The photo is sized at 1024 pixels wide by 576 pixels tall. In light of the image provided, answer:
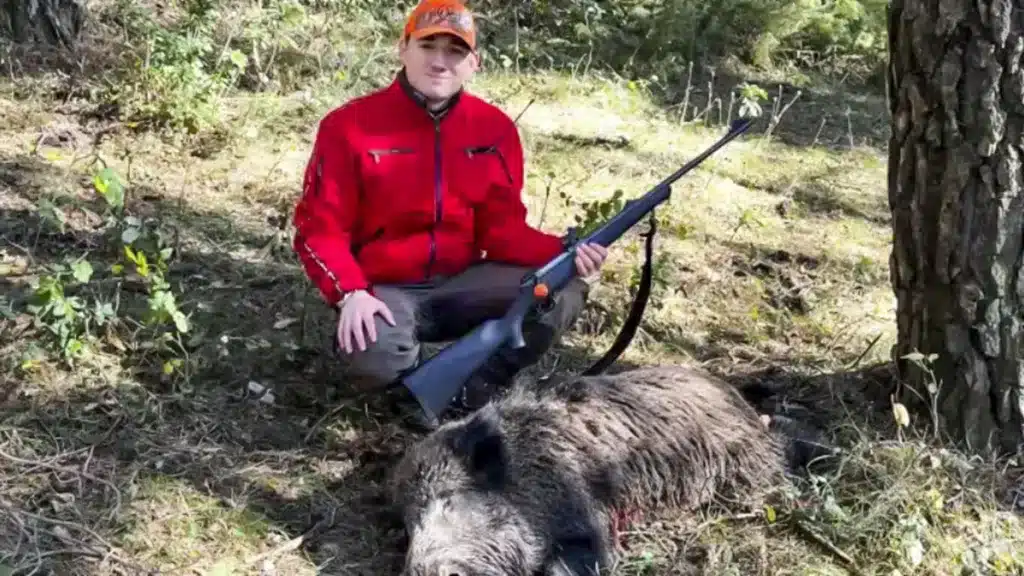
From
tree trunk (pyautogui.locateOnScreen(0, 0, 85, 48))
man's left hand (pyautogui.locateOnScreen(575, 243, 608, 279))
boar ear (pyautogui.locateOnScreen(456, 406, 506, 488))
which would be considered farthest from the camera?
tree trunk (pyautogui.locateOnScreen(0, 0, 85, 48))

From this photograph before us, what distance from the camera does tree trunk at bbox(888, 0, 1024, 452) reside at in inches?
148

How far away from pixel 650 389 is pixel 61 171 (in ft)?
12.9

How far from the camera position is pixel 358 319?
4.18 metres

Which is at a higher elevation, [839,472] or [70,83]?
[70,83]

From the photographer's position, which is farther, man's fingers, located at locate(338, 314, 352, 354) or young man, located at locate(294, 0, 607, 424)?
young man, located at locate(294, 0, 607, 424)

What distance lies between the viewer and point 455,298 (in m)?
4.73

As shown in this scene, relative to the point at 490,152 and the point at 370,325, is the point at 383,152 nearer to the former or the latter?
the point at 490,152

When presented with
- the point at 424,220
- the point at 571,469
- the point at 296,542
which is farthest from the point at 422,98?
the point at 296,542

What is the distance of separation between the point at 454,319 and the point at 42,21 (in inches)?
181

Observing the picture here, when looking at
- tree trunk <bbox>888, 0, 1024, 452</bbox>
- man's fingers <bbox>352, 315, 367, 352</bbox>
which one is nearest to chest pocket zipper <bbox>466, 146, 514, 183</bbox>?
man's fingers <bbox>352, 315, 367, 352</bbox>

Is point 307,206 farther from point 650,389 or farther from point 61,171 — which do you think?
point 61,171

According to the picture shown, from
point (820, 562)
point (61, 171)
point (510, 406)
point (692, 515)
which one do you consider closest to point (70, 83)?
point (61, 171)

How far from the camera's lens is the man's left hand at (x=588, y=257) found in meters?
4.40

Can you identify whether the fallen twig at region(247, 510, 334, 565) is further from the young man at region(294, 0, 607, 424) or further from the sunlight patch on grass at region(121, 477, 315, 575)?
the young man at region(294, 0, 607, 424)
